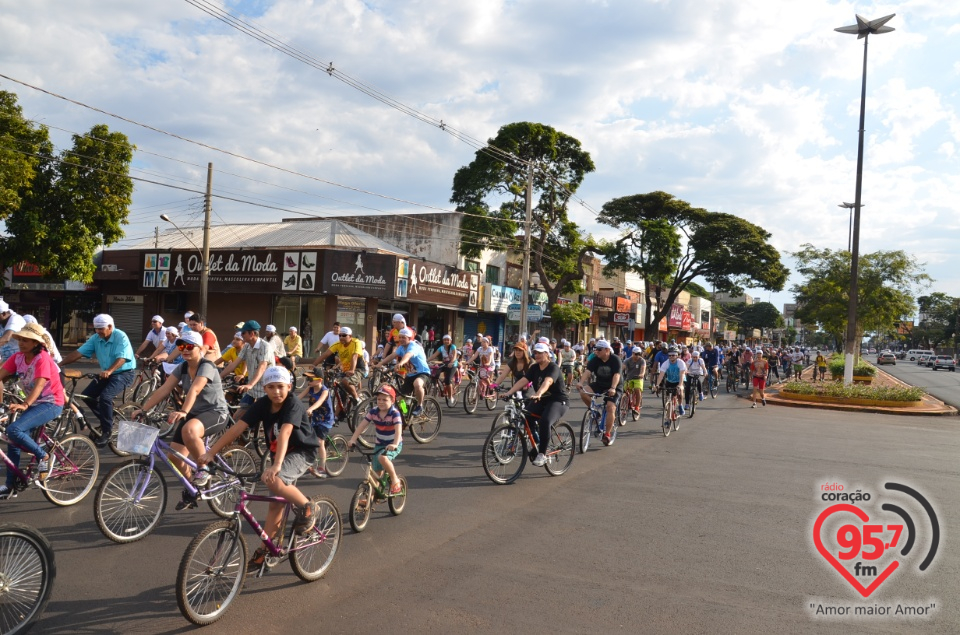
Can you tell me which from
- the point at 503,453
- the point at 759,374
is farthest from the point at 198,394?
the point at 759,374

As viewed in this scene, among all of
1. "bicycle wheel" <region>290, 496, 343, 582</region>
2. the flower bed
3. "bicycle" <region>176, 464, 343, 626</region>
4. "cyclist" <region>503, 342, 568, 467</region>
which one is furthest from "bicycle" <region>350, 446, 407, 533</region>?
the flower bed

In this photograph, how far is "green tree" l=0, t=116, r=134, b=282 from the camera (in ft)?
78.0

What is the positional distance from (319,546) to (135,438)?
5.34 ft

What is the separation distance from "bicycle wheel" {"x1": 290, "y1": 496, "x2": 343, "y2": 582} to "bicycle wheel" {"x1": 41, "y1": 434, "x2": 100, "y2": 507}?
10.4 ft

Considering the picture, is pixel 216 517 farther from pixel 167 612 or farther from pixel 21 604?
pixel 21 604

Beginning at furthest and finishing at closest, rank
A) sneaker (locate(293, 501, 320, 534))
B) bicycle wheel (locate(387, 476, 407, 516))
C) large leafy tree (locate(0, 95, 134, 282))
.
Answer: large leafy tree (locate(0, 95, 134, 282))
bicycle wheel (locate(387, 476, 407, 516))
sneaker (locate(293, 501, 320, 534))

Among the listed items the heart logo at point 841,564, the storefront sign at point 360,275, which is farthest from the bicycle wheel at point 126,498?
the storefront sign at point 360,275

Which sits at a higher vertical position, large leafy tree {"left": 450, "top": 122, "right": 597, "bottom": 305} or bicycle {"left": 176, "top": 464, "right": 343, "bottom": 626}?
large leafy tree {"left": 450, "top": 122, "right": 597, "bottom": 305}

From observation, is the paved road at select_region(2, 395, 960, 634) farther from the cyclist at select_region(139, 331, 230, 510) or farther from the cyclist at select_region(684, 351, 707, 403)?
the cyclist at select_region(684, 351, 707, 403)

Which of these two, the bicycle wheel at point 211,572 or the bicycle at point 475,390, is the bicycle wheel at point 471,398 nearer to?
the bicycle at point 475,390

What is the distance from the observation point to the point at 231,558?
4.31 metres

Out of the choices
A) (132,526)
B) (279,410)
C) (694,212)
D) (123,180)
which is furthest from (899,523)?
(694,212)

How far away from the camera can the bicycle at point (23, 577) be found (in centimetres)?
375

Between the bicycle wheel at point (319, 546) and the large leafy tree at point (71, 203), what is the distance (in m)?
22.6
